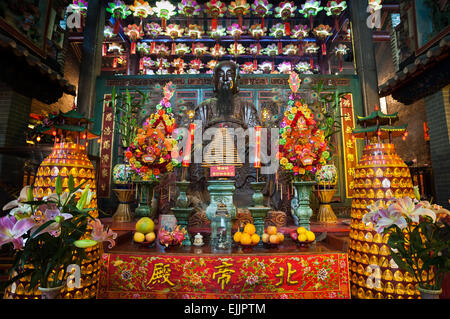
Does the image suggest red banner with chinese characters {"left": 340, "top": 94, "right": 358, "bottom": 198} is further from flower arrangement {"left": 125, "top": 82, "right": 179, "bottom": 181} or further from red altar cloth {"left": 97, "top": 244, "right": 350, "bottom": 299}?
flower arrangement {"left": 125, "top": 82, "right": 179, "bottom": 181}

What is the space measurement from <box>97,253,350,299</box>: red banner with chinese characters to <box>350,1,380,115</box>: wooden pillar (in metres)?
4.70

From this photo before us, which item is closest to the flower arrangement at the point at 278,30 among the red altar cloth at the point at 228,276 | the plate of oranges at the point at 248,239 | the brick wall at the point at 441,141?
the brick wall at the point at 441,141

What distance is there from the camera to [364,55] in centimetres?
553

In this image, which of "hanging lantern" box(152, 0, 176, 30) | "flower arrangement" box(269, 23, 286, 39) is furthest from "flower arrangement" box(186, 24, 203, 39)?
"flower arrangement" box(269, 23, 286, 39)

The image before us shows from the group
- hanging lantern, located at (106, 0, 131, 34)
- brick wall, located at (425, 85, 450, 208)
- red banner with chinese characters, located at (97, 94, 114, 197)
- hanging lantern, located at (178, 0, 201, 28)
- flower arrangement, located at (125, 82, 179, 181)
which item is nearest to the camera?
flower arrangement, located at (125, 82, 179, 181)

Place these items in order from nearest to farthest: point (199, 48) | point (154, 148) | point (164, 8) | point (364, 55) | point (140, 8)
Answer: point (154, 148) < point (364, 55) < point (140, 8) < point (164, 8) < point (199, 48)

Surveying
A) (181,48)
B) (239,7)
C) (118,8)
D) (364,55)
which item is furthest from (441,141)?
(118,8)

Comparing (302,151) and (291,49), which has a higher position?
(291,49)

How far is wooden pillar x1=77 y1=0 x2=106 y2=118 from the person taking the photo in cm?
530

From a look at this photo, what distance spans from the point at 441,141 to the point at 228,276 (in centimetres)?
464

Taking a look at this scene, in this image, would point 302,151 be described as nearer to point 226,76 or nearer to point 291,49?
point 226,76

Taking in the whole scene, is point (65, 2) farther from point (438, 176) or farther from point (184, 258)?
point (438, 176)

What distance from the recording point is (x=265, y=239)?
200cm

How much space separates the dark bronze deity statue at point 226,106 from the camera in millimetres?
4000
